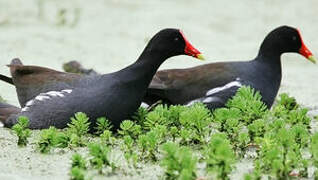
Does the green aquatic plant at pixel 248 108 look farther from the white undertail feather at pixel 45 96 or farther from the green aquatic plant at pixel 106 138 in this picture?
the white undertail feather at pixel 45 96

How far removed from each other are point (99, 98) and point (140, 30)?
4.54 meters

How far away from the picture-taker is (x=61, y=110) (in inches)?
222

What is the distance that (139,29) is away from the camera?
10.2 meters

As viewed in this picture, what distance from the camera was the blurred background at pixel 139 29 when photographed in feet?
28.8

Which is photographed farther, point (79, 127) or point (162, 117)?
point (162, 117)

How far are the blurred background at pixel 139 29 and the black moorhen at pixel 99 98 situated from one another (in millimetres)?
2150

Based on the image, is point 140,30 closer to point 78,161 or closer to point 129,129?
point 129,129

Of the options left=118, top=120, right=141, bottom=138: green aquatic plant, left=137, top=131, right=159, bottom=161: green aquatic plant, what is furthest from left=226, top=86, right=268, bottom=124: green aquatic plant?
left=137, top=131, right=159, bottom=161: green aquatic plant

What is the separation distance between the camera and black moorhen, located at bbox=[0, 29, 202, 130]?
561 cm

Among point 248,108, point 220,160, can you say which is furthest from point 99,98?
point 220,160

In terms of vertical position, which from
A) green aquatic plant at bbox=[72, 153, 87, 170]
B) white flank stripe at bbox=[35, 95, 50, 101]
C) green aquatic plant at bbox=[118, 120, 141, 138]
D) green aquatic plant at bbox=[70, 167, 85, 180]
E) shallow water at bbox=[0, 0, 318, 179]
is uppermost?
green aquatic plant at bbox=[70, 167, 85, 180]

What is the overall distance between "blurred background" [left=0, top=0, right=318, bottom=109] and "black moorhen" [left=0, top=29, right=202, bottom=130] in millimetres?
2150

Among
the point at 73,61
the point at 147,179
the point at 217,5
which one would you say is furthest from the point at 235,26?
the point at 147,179

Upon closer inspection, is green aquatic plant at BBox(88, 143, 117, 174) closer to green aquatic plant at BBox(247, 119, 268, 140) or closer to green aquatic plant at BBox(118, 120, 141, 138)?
green aquatic plant at BBox(118, 120, 141, 138)
